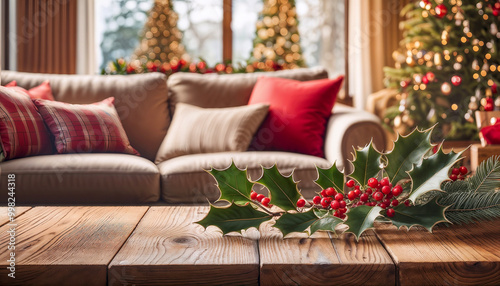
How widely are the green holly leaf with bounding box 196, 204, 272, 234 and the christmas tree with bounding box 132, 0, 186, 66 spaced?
15.2ft

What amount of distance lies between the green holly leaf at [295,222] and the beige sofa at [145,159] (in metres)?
0.78

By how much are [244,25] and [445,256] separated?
5.05 metres

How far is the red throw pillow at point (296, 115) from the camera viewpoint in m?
2.36

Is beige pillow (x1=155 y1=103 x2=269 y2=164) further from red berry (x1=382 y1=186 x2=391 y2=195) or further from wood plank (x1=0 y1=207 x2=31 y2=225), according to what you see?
red berry (x1=382 y1=186 x2=391 y2=195)

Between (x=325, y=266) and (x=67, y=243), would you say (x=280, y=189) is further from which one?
(x=67, y=243)

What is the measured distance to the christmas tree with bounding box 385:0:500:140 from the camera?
3.65 m

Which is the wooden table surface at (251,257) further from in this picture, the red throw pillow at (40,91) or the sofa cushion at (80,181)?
the red throw pillow at (40,91)

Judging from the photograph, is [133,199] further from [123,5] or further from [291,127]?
[123,5]

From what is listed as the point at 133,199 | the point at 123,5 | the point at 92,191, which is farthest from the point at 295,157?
the point at 123,5

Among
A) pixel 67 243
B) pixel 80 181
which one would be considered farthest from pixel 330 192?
pixel 80 181

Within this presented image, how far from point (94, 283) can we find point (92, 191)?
1320 mm

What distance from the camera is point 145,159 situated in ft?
7.32

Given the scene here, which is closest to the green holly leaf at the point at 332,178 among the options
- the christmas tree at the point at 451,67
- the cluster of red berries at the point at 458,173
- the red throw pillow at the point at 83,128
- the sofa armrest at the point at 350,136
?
the cluster of red berries at the point at 458,173

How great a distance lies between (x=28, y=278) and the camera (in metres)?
0.75
